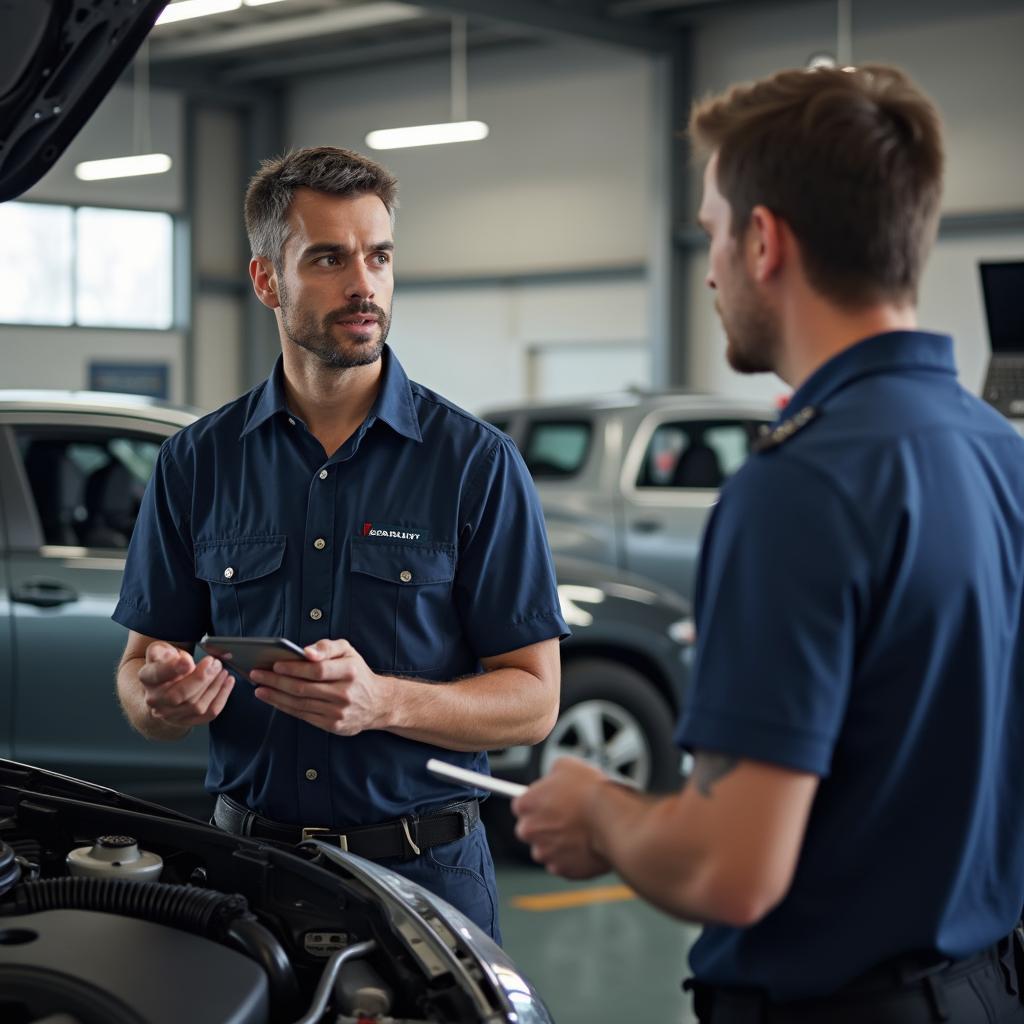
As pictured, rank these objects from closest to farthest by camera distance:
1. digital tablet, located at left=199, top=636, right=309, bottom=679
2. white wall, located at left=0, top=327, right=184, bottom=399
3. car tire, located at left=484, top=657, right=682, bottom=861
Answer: digital tablet, located at left=199, top=636, right=309, bottom=679
car tire, located at left=484, top=657, right=682, bottom=861
white wall, located at left=0, top=327, right=184, bottom=399

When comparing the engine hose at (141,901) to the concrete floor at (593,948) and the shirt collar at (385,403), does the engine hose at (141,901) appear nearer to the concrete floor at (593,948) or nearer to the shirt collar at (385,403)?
the shirt collar at (385,403)

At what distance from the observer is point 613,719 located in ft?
19.1

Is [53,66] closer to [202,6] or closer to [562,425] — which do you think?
[562,425]

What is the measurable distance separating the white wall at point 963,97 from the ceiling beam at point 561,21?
135cm

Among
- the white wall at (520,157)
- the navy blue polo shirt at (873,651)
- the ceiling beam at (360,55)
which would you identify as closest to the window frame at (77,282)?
the ceiling beam at (360,55)

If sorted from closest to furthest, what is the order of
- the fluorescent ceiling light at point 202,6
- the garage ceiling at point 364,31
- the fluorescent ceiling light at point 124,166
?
A: 1. the fluorescent ceiling light at point 202,6
2. the garage ceiling at point 364,31
3. the fluorescent ceiling light at point 124,166

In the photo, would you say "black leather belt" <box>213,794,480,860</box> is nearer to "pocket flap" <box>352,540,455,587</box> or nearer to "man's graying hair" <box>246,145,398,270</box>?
"pocket flap" <box>352,540,455,587</box>

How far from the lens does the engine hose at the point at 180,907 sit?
1.91 m

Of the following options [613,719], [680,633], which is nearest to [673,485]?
[680,633]

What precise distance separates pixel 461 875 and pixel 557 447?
18.0 feet

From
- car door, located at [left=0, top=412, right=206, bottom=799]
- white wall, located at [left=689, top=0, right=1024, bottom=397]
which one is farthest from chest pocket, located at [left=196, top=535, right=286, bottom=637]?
white wall, located at [left=689, top=0, right=1024, bottom=397]

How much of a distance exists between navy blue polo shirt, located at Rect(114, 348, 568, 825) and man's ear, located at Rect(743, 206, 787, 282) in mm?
1014

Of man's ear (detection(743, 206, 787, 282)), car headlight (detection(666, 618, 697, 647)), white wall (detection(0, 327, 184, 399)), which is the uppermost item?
white wall (detection(0, 327, 184, 399))

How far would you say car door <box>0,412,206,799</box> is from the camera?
473 centimetres
